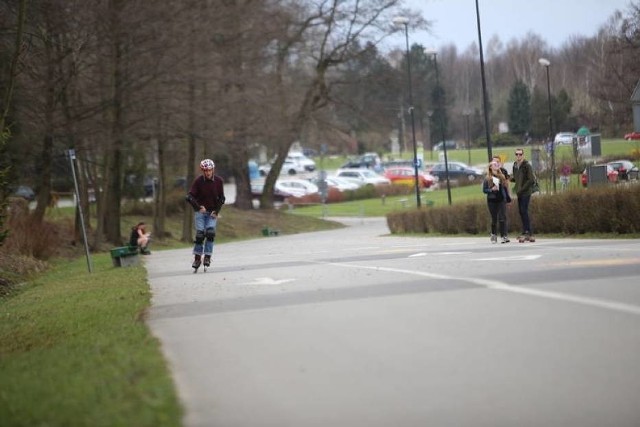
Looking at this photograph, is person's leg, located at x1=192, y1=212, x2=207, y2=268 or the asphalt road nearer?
the asphalt road

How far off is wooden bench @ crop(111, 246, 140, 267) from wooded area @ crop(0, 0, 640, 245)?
2.99 m

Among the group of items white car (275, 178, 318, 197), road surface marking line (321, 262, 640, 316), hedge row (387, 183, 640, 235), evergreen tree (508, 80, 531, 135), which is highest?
evergreen tree (508, 80, 531, 135)

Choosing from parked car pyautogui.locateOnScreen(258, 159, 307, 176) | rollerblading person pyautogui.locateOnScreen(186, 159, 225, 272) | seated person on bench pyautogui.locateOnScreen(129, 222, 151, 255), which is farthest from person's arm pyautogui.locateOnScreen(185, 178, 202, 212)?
parked car pyautogui.locateOnScreen(258, 159, 307, 176)

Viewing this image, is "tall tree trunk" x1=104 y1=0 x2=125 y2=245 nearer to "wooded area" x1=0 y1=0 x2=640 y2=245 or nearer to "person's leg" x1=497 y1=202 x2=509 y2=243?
"wooded area" x1=0 y1=0 x2=640 y2=245

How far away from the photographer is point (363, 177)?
94.2 metres

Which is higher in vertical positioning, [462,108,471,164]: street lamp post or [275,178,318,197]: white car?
[462,108,471,164]: street lamp post

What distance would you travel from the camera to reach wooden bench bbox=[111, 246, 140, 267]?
23.6 meters

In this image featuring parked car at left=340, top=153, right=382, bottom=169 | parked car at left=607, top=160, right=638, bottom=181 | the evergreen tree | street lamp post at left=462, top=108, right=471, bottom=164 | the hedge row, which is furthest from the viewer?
parked car at left=340, top=153, right=382, bottom=169

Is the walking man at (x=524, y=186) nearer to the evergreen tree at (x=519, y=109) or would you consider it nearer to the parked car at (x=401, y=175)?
the evergreen tree at (x=519, y=109)

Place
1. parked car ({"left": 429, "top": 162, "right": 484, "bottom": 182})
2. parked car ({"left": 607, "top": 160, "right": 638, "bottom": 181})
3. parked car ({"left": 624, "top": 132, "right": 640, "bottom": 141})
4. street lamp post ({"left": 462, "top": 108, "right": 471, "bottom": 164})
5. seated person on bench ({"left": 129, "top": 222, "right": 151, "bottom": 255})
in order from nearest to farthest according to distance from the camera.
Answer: parked car ({"left": 607, "top": 160, "right": 638, "bottom": 181})
parked car ({"left": 624, "top": 132, "right": 640, "bottom": 141})
seated person on bench ({"left": 129, "top": 222, "right": 151, "bottom": 255})
street lamp post ({"left": 462, "top": 108, "right": 471, "bottom": 164})
parked car ({"left": 429, "top": 162, "right": 484, "bottom": 182})

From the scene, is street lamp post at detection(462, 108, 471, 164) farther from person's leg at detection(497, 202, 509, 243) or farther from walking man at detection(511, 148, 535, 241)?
walking man at detection(511, 148, 535, 241)

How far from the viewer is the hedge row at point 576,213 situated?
24297mm

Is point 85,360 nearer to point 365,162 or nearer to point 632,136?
point 632,136

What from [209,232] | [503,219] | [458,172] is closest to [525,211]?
[503,219]
